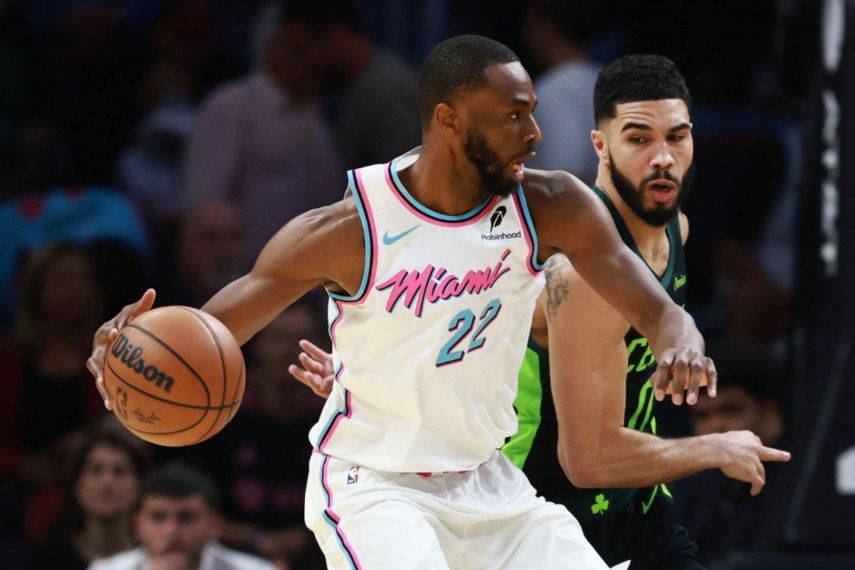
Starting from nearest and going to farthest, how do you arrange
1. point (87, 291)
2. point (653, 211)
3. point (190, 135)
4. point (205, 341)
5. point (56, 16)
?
point (205, 341) < point (653, 211) < point (87, 291) < point (190, 135) < point (56, 16)

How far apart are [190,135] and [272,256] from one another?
5.08 meters

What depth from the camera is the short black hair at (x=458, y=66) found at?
14.9ft

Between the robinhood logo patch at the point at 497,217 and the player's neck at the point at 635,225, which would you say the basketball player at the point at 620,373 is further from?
the robinhood logo patch at the point at 497,217

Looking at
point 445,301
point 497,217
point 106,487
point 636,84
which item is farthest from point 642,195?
point 106,487

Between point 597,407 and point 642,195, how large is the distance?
69 centimetres

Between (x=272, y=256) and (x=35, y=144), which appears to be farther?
(x=35, y=144)

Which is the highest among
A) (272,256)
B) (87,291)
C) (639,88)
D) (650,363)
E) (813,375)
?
(639,88)

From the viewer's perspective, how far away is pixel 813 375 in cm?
704

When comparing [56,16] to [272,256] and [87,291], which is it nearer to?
[87,291]

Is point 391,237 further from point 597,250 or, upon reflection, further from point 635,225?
point 635,225

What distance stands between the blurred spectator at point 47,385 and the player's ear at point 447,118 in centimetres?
452

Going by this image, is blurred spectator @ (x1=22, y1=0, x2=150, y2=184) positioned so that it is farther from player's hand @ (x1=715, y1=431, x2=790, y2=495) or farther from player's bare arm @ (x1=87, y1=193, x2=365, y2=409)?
player's hand @ (x1=715, y1=431, x2=790, y2=495)

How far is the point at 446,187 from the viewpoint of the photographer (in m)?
4.67

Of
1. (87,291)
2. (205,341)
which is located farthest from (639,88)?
(87,291)
